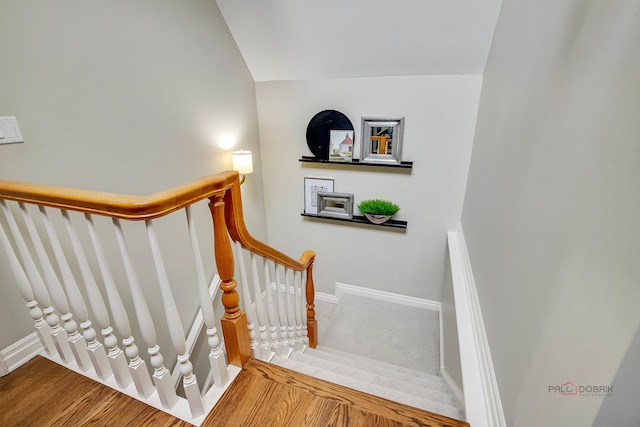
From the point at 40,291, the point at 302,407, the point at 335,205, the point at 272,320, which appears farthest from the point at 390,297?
the point at 40,291

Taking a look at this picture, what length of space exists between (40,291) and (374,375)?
181cm

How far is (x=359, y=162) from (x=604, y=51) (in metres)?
2.15

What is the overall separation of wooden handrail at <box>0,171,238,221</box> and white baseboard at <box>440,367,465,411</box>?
59.2 inches

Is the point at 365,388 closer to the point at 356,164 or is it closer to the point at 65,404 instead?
the point at 65,404

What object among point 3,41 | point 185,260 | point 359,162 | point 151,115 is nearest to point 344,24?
point 359,162

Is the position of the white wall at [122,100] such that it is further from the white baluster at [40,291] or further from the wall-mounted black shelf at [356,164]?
the wall-mounted black shelf at [356,164]

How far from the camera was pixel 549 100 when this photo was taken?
0.85 m

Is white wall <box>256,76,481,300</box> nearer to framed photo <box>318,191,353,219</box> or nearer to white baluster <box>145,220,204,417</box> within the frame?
framed photo <box>318,191,353,219</box>

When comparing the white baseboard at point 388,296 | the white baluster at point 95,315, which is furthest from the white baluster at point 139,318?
the white baseboard at point 388,296

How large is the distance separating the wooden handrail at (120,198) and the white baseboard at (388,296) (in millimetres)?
2577

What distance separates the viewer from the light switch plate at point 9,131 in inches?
47.9

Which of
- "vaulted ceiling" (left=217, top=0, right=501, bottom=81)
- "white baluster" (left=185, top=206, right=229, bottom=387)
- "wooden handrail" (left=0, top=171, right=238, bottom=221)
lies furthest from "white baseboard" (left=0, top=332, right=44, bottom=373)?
"vaulted ceiling" (left=217, top=0, right=501, bottom=81)

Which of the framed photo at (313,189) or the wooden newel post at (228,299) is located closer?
the wooden newel post at (228,299)

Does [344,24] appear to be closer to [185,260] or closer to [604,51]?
[604,51]
